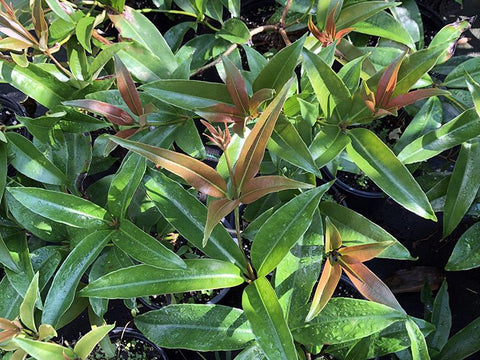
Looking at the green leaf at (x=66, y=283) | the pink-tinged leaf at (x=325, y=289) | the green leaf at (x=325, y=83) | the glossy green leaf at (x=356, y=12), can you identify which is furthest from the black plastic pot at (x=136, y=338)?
the glossy green leaf at (x=356, y=12)

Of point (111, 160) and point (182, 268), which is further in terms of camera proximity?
point (111, 160)

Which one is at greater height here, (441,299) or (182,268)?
(182,268)

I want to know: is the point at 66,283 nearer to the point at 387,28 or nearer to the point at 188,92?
the point at 188,92

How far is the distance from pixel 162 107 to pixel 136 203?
21 cm

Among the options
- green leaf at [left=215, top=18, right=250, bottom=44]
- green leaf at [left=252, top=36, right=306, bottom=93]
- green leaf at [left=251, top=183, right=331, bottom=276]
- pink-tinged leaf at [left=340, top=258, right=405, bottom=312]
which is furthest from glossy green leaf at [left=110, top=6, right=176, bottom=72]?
pink-tinged leaf at [left=340, top=258, right=405, bottom=312]

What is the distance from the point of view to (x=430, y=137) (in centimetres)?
95

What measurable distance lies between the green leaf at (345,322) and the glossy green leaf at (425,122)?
0.42 metres

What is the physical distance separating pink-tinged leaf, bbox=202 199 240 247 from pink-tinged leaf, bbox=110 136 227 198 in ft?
0.08

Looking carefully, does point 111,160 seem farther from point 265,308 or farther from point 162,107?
point 265,308

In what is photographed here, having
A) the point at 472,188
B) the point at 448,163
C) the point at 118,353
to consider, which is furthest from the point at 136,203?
the point at 448,163

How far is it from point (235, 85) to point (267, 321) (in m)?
0.38

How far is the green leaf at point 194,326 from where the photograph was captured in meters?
0.80

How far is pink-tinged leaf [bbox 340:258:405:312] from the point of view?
0.77 meters

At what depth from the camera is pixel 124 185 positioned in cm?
84
